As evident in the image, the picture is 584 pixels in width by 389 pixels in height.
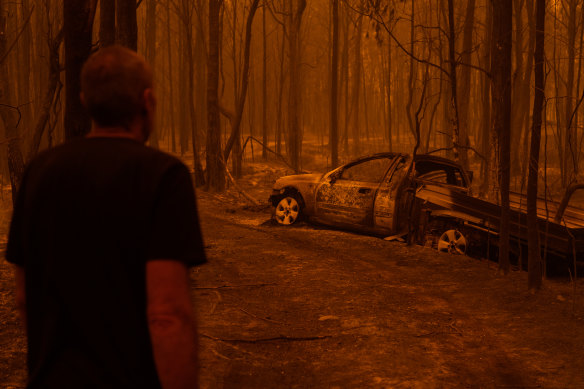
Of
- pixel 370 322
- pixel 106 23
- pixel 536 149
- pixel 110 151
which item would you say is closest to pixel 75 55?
pixel 106 23

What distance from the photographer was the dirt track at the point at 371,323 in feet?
14.8

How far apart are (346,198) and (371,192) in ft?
1.98

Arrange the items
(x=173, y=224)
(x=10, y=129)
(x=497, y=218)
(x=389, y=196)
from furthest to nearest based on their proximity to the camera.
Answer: (x=10, y=129)
(x=389, y=196)
(x=497, y=218)
(x=173, y=224)

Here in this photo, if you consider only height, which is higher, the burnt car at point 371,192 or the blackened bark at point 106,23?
the blackened bark at point 106,23

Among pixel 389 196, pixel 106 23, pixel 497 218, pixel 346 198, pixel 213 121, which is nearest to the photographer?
pixel 106 23

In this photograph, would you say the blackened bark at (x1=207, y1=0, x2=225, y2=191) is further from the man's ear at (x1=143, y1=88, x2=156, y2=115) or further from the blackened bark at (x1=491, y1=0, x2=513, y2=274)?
the man's ear at (x1=143, y1=88, x2=156, y2=115)

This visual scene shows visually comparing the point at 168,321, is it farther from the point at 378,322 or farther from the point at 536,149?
the point at 536,149

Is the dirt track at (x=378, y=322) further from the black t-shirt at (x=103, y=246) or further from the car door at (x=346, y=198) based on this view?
the black t-shirt at (x=103, y=246)

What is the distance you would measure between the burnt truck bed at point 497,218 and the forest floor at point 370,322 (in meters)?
0.48

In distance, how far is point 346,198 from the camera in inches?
408

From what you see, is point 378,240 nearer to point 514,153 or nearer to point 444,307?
point 444,307

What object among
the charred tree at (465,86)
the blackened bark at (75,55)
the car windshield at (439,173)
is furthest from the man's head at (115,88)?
Result: the charred tree at (465,86)

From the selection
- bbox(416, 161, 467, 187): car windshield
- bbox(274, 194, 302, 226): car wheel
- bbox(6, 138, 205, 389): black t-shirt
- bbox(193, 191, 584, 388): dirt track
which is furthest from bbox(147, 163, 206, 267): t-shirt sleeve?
bbox(274, 194, 302, 226): car wheel

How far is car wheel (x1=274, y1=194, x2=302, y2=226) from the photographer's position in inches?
448
